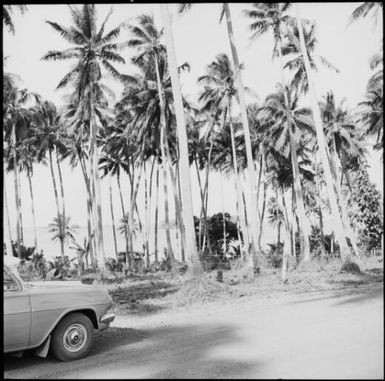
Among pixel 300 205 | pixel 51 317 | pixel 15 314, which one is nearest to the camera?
pixel 15 314

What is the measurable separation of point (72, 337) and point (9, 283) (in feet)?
3.85

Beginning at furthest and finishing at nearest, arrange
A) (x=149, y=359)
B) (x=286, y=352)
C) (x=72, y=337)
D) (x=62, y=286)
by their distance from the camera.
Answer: (x=62, y=286) → (x=72, y=337) → (x=149, y=359) → (x=286, y=352)

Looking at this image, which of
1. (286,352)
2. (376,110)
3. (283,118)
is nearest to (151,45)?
(283,118)

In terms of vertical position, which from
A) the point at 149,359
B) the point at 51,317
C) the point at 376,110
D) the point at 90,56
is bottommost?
the point at 149,359

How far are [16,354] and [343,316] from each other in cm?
434

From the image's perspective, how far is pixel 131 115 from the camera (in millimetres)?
33844

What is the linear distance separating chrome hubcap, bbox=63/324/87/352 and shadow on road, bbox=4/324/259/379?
0.23 metres

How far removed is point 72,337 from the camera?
5.78 m

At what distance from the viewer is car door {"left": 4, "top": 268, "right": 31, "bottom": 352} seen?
16.8 ft

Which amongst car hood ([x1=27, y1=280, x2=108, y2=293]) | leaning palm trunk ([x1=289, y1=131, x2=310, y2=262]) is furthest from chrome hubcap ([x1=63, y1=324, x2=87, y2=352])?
leaning palm trunk ([x1=289, y1=131, x2=310, y2=262])

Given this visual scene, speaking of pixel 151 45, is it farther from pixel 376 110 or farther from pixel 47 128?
pixel 376 110

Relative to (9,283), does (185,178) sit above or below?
above

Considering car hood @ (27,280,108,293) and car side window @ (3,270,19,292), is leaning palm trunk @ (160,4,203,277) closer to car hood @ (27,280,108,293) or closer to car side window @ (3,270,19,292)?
car hood @ (27,280,108,293)

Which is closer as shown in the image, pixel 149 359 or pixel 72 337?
pixel 149 359
